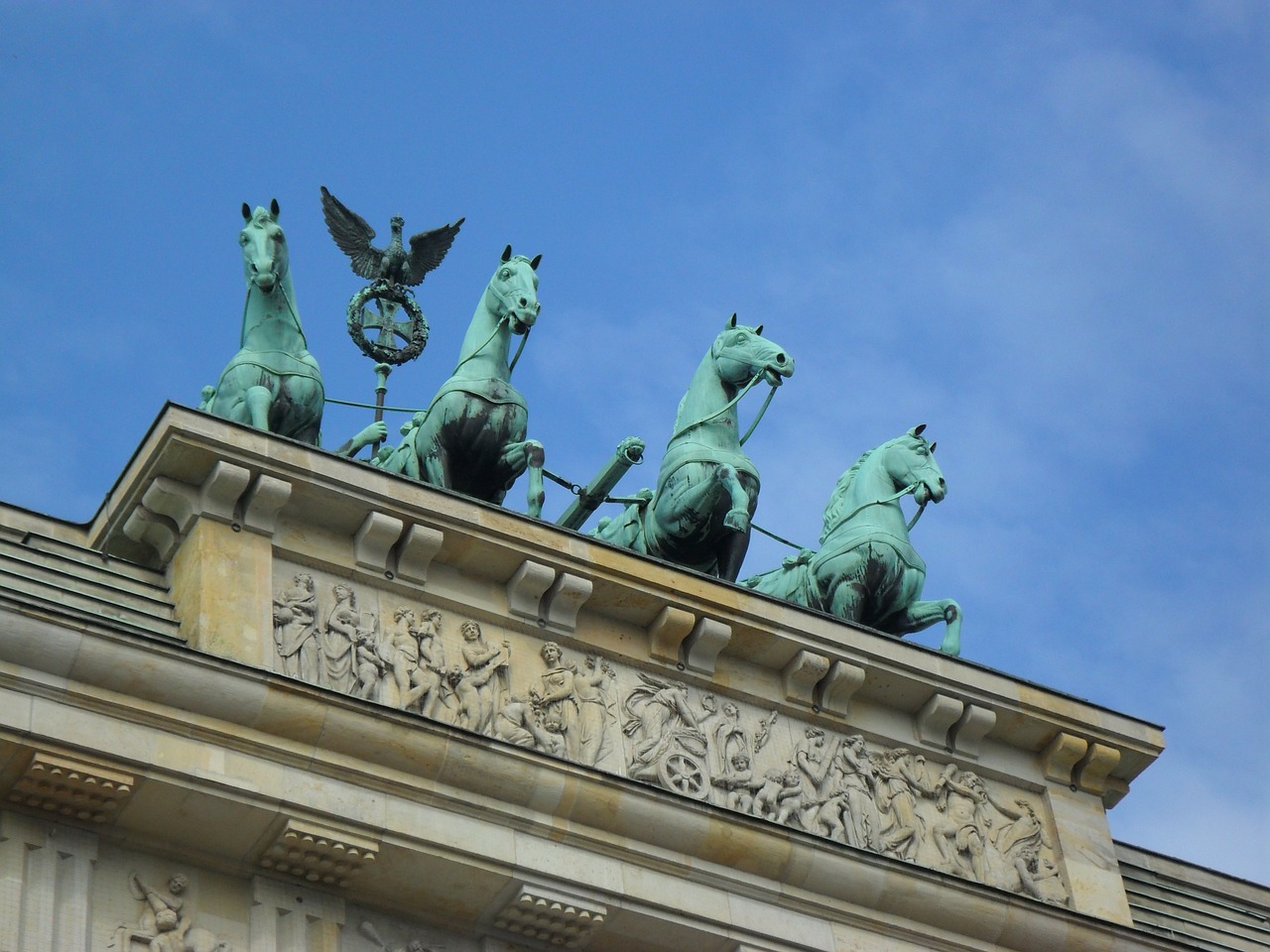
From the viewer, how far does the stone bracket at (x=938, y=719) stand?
21.3 m

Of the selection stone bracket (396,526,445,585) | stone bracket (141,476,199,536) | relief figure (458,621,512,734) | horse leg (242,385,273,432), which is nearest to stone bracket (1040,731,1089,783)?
relief figure (458,621,512,734)

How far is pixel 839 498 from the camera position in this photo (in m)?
24.0

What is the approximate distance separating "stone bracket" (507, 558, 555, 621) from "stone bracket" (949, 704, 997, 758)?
356cm

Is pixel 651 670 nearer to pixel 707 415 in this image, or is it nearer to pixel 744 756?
pixel 744 756

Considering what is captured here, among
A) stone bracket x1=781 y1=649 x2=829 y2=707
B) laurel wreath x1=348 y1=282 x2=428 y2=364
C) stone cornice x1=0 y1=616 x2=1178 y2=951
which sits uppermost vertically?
laurel wreath x1=348 y1=282 x2=428 y2=364

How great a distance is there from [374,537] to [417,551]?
0.32 meters

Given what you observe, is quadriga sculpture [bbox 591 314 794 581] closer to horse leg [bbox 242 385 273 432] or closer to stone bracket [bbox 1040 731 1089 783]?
stone bracket [bbox 1040 731 1089 783]

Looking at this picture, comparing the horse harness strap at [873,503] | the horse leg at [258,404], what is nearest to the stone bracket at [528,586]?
the horse leg at [258,404]

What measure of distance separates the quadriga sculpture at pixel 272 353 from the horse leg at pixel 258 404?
16mm

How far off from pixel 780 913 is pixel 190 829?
424 centimetres

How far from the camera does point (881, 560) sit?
22891 millimetres

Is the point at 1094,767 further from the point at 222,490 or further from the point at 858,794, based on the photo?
the point at 222,490

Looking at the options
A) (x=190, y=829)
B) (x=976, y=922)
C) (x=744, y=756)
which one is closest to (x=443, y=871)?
(x=190, y=829)

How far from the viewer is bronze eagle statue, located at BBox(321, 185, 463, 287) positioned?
81.0ft
